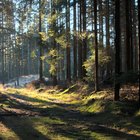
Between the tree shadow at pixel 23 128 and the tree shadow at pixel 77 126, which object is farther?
the tree shadow at pixel 77 126

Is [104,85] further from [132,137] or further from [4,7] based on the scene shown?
[132,137]

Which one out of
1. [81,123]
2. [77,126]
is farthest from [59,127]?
[81,123]

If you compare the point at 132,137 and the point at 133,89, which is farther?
the point at 133,89

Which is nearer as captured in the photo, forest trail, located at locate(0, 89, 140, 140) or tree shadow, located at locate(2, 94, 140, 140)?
forest trail, located at locate(0, 89, 140, 140)

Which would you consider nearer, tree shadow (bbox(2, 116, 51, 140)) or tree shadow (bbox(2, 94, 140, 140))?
tree shadow (bbox(2, 116, 51, 140))

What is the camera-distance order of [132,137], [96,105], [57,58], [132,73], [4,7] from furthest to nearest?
[57,58], [4,7], [96,105], [132,73], [132,137]

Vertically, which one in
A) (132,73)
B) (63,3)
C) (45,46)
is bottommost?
(132,73)

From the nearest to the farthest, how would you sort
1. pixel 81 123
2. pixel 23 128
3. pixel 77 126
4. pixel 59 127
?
1. pixel 23 128
2. pixel 59 127
3. pixel 77 126
4. pixel 81 123

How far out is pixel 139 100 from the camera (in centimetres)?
1606

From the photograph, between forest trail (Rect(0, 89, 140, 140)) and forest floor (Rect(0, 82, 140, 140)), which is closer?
forest trail (Rect(0, 89, 140, 140))

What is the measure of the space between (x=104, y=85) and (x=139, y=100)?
31.9 feet

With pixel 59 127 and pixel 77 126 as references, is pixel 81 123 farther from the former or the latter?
pixel 59 127

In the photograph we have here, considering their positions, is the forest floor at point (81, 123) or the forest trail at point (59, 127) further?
the forest floor at point (81, 123)

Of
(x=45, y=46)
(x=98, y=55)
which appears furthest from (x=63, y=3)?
(x=45, y=46)
